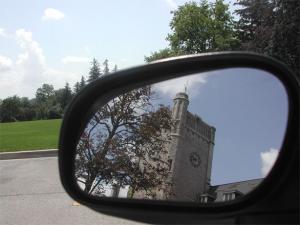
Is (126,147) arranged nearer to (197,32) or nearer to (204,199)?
(204,199)

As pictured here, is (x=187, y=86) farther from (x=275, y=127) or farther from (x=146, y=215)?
(x=146, y=215)

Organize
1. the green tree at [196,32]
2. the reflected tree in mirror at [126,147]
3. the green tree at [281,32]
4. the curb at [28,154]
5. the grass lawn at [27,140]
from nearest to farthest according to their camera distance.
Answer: the reflected tree in mirror at [126,147] < the green tree at [281,32] < the curb at [28,154] < the grass lawn at [27,140] < the green tree at [196,32]

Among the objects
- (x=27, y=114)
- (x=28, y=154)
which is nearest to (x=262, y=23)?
(x=28, y=154)

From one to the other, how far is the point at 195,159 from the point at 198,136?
0.31 ft

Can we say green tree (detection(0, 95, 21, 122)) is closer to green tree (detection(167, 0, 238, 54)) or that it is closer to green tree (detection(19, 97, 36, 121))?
green tree (detection(19, 97, 36, 121))

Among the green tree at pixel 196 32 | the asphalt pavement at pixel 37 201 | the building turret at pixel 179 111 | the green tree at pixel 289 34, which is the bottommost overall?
the asphalt pavement at pixel 37 201

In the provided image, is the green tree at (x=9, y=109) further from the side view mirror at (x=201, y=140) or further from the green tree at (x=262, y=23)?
the side view mirror at (x=201, y=140)

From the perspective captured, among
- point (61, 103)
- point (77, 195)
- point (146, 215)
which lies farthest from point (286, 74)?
point (61, 103)

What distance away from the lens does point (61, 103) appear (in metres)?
108

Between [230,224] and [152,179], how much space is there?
356mm

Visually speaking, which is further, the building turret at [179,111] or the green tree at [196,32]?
the green tree at [196,32]

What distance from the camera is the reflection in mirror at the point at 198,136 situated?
2141mm

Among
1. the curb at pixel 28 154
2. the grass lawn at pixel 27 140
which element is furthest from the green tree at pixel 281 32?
the grass lawn at pixel 27 140

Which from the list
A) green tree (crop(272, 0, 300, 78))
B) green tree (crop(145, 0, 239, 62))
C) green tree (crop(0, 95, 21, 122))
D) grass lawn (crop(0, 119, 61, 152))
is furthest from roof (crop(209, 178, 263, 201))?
green tree (crop(0, 95, 21, 122))
